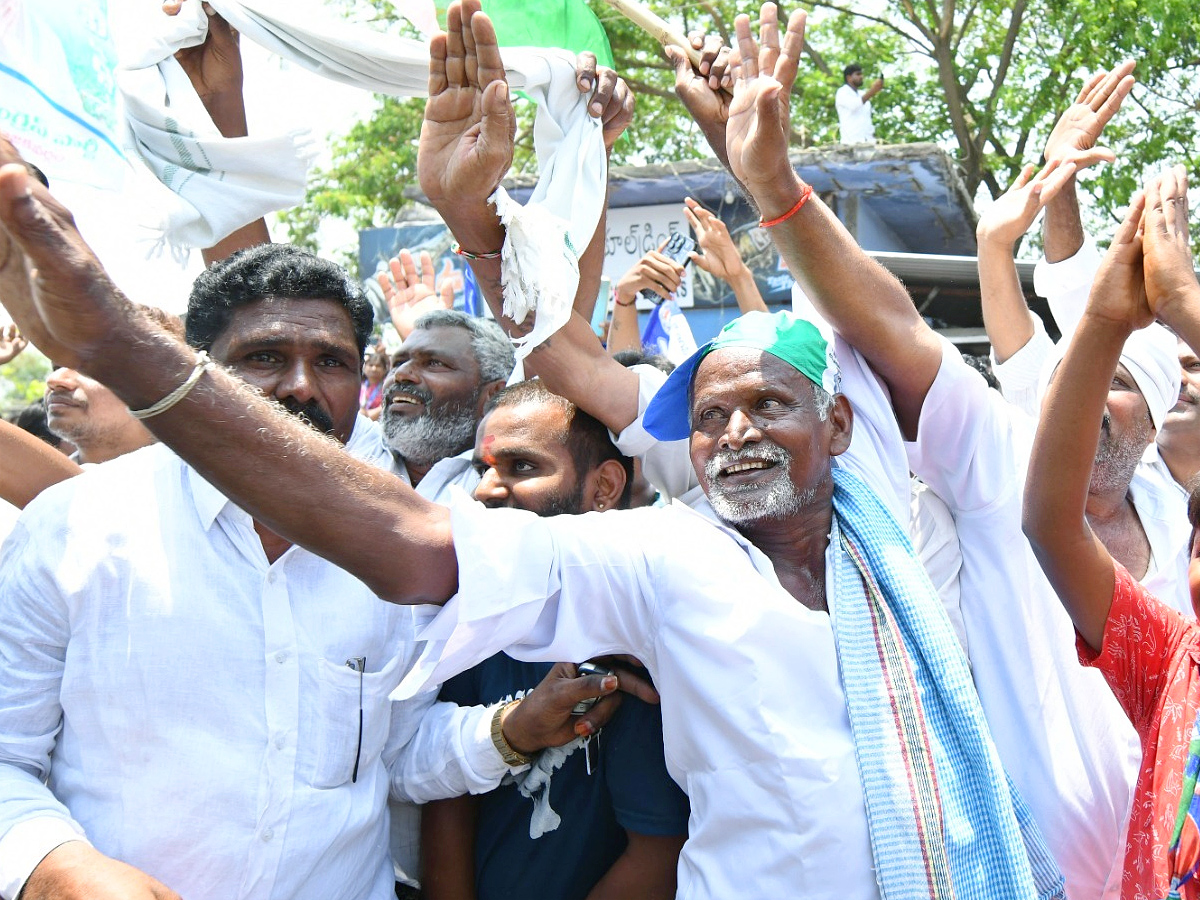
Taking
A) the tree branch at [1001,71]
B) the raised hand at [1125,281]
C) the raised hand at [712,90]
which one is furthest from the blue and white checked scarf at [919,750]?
the tree branch at [1001,71]

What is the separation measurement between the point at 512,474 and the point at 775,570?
26.7 inches

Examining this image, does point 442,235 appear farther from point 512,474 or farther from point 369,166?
point 512,474

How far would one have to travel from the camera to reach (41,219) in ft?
4.19

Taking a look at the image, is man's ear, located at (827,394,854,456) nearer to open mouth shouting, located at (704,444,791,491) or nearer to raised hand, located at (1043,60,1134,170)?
open mouth shouting, located at (704,444,791,491)

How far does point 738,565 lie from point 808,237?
70 cm

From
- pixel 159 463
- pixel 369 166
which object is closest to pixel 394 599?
pixel 159 463

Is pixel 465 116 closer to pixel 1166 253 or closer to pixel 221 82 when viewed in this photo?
pixel 221 82

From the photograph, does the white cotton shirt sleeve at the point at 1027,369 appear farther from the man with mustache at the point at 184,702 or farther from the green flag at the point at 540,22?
the man with mustache at the point at 184,702

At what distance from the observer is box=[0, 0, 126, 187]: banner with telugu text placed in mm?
2760

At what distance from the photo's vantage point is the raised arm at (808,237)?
221 centimetres

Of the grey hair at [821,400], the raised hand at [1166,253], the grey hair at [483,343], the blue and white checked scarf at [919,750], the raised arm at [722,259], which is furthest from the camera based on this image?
the raised arm at [722,259]

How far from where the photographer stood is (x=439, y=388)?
3.39 meters

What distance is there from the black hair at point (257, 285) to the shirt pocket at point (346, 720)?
735 millimetres

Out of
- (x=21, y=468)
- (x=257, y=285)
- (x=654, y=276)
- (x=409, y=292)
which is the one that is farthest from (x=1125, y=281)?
(x=409, y=292)
